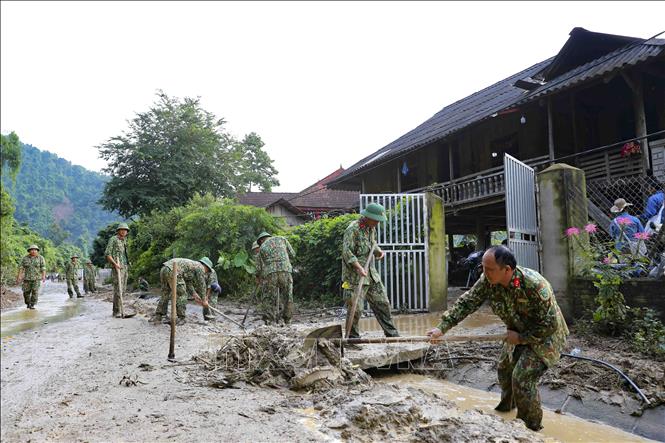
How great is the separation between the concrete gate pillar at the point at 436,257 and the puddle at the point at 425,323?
33 cm

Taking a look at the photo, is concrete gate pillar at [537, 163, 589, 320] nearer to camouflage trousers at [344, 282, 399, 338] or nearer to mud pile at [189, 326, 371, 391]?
camouflage trousers at [344, 282, 399, 338]

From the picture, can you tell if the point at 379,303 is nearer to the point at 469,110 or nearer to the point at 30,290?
the point at 30,290

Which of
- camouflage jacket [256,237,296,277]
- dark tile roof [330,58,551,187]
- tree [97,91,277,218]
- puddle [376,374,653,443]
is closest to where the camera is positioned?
puddle [376,374,653,443]

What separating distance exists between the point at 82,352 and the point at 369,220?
3.63m

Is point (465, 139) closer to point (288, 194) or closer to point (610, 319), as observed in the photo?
point (610, 319)

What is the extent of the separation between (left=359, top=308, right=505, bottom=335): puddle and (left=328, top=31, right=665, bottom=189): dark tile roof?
4.96 metres

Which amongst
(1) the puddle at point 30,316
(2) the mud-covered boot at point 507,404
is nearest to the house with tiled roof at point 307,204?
(1) the puddle at point 30,316

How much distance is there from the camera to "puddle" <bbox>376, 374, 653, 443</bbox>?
3486 mm

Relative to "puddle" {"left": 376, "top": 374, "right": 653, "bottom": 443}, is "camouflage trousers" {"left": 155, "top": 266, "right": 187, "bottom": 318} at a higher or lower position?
higher

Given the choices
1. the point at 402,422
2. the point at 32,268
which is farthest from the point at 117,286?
the point at 402,422

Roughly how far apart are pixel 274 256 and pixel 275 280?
1.27ft

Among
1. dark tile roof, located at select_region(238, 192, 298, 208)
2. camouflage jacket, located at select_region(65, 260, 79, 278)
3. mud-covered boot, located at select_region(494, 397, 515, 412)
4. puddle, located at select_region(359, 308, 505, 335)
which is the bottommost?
mud-covered boot, located at select_region(494, 397, 515, 412)

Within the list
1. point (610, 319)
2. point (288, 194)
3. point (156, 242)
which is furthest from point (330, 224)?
point (288, 194)

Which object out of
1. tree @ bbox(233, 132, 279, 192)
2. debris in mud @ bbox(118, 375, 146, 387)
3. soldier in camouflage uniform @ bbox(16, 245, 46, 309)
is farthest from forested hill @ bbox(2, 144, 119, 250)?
debris in mud @ bbox(118, 375, 146, 387)
